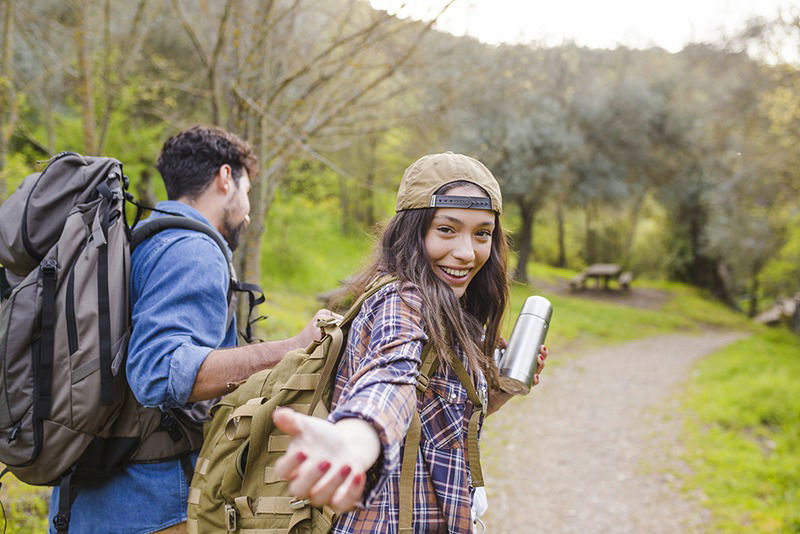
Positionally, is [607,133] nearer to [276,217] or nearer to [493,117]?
[493,117]

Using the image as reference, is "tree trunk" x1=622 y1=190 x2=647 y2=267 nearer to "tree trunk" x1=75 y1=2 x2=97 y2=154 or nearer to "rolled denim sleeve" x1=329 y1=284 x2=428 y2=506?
"tree trunk" x1=75 y1=2 x2=97 y2=154

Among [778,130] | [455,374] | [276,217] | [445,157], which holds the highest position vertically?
[778,130]

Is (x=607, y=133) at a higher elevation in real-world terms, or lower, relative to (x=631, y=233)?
higher

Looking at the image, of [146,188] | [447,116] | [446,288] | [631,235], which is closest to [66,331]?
[446,288]

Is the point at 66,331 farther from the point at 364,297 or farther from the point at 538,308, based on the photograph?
the point at 538,308

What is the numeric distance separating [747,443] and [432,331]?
676 centimetres

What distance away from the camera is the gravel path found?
5.23 meters

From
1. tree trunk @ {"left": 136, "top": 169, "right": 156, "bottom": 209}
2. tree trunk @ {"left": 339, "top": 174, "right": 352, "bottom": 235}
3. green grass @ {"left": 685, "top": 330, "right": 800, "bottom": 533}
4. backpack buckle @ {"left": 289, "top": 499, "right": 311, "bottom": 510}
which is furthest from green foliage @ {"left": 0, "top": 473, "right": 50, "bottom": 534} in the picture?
tree trunk @ {"left": 339, "top": 174, "right": 352, "bottom": 235}

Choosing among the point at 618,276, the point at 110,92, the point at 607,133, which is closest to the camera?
the point at 110,92

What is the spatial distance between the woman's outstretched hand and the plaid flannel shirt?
1.03 feet

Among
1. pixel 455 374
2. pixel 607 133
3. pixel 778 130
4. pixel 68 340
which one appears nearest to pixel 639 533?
pixel 455 374

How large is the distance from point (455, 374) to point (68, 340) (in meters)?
1.08

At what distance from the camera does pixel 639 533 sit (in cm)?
501

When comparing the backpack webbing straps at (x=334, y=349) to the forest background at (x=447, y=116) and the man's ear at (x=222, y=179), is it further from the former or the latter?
the forest background at (x=447, y=116)
